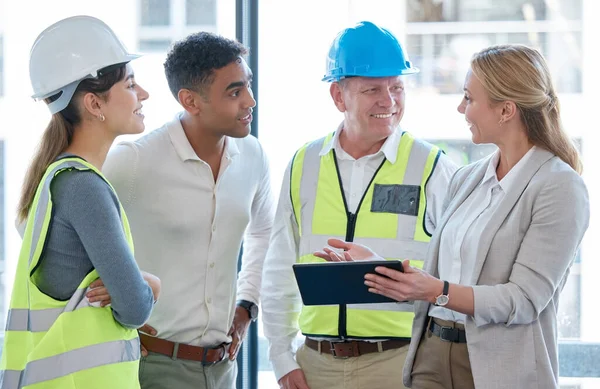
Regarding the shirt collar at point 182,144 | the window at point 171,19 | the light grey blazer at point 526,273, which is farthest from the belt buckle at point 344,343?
the window at point 171,19

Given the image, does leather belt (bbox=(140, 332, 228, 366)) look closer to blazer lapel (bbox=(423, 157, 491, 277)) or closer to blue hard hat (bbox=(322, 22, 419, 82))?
blazer lapel (bbox=(423, 157, 491, 277))

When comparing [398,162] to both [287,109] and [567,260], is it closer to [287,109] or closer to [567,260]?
[567,260]

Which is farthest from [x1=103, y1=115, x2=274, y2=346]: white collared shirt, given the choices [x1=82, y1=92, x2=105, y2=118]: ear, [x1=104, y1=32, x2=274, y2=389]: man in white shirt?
[x1=82, y1=92, x2=105, y2=118]: ear

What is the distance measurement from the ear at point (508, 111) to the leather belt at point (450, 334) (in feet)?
2.04

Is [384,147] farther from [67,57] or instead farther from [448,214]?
[67,57]

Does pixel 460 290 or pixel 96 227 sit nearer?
pixel 96 227

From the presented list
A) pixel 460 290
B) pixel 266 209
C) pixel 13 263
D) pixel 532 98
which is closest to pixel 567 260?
pixel 460 290

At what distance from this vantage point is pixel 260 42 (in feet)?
12.0

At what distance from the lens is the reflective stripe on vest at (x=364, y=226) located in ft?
8.92

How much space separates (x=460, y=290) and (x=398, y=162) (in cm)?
64

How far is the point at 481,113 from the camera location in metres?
2.48

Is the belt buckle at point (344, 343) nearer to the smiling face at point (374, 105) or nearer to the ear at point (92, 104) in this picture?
the smiling face at point (374, 105)

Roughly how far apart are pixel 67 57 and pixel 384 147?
1.08 m

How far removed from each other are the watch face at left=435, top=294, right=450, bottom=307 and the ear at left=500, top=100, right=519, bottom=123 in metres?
0.55
